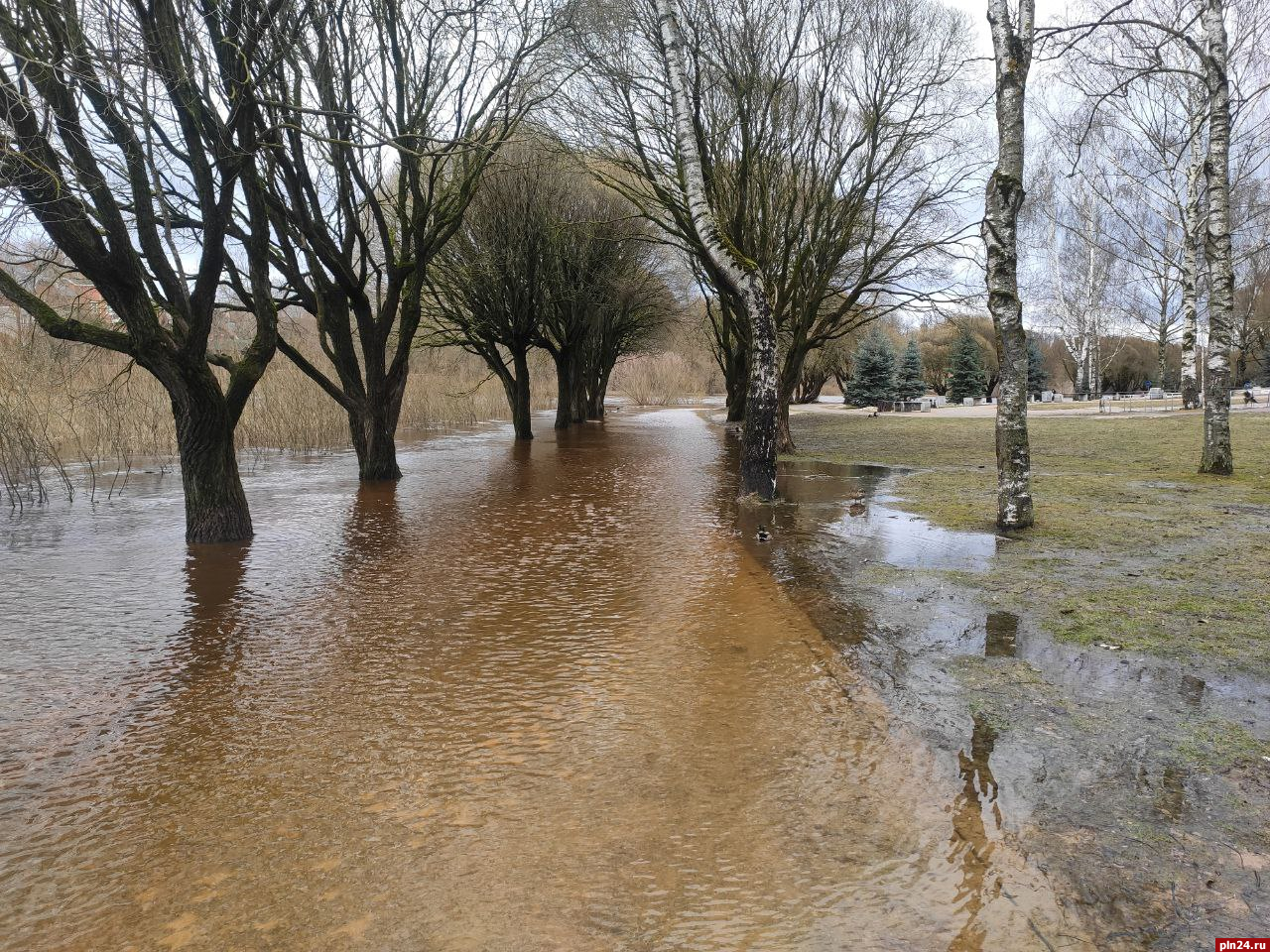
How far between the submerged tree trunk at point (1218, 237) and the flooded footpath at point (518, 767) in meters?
6.04

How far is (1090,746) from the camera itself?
10.8ft

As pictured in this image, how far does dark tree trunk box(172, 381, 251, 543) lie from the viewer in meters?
7.79

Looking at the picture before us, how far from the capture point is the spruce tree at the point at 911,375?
155 feet

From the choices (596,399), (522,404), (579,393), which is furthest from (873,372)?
(522,404)

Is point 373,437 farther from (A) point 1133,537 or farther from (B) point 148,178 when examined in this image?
(A) point 1133,537

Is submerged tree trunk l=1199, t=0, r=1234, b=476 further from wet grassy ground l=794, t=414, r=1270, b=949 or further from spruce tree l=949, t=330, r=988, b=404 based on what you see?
spruce tree l=949, t=330, r=988, b=404

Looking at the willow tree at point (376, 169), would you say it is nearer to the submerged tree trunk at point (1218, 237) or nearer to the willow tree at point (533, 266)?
the willow tree at point (533, 266)

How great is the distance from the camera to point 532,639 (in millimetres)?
4969

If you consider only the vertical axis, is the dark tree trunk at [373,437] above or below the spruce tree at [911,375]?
below

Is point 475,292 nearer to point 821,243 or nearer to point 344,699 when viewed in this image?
point 821,243

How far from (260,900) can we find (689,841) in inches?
54.4

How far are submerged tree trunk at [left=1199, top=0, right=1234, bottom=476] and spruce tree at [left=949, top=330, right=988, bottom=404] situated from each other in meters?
36.2

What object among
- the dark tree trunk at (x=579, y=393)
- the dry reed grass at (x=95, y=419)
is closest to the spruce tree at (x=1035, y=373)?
the dark tree trunk at (x=579, y=393)

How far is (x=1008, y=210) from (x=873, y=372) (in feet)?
127
